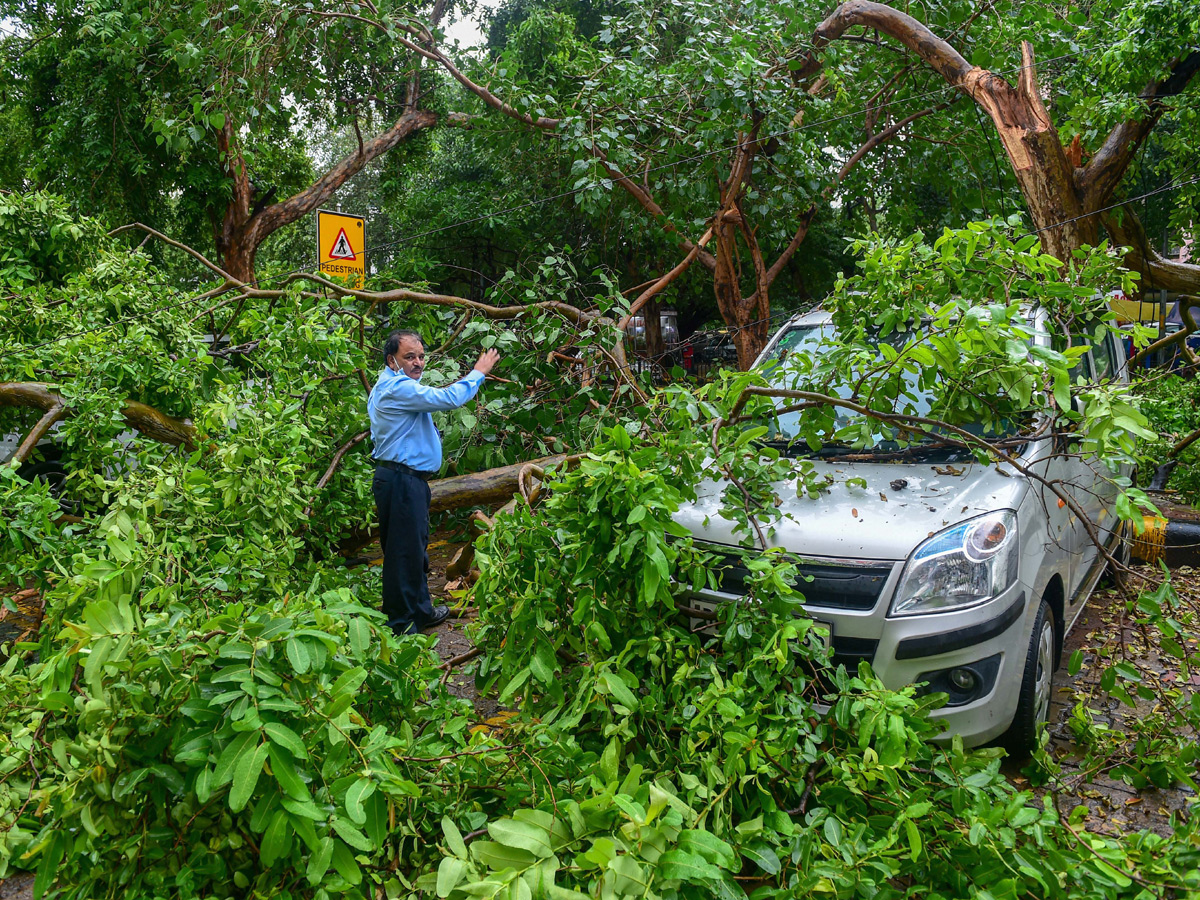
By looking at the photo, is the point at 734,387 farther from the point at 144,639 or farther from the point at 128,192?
the point at 128,192

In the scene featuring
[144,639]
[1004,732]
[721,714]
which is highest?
[144,639]

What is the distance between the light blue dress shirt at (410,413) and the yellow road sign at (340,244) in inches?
141

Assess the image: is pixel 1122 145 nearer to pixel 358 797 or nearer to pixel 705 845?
pixel 705 845

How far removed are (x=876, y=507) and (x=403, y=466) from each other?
267 centimetres

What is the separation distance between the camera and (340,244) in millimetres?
8469

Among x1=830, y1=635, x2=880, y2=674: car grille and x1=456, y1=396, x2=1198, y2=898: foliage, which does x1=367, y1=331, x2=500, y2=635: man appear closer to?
x1=456, y1=396, x2=1198, y2=898: foliage

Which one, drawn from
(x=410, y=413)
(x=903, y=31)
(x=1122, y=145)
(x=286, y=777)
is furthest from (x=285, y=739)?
(x=903, y=31)

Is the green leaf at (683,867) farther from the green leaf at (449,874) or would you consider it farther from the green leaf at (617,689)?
the green leaf at (617,689)

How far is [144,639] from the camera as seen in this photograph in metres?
2.17

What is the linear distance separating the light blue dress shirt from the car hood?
5.17 feet

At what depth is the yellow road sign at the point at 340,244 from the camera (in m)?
8.27

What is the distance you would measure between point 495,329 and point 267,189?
38.1ft

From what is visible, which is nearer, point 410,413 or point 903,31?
point 410,413

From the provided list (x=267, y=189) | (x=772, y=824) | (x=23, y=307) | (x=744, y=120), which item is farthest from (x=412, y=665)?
(x=267, y=189)
